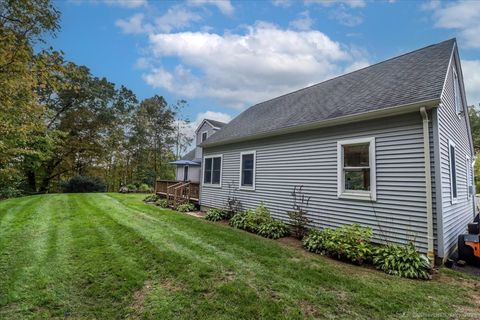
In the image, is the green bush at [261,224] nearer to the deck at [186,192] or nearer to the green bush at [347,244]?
the green bush at [347,244]

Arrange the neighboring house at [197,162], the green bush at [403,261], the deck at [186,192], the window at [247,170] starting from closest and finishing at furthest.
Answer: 1. the green bush at [403,261]
2. the window at [247,170]
3. the deck at [186,192]
4. the neighboring house at [197,162]

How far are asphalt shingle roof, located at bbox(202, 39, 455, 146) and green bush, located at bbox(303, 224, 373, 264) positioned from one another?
8.78 feet

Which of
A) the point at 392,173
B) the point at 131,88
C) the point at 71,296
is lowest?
the point at 71,296

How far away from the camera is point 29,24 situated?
3.46 metres

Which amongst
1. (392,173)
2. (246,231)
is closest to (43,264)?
(246,231)

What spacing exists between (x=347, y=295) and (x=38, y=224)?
825cm

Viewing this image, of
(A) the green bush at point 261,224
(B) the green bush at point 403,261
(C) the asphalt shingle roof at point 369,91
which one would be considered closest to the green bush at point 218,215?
(A) the green bush at point 261,224

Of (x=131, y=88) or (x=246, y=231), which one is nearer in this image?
(x=246, y=231)

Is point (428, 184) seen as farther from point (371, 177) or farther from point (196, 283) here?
point (196, 283)

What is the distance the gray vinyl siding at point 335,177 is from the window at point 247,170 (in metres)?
0.20

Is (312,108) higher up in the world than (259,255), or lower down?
higher up

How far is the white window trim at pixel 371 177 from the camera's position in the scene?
5.23 metres

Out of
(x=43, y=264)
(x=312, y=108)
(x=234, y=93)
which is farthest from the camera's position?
(x=234, y=93)

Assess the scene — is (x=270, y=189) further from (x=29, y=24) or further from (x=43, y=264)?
(x=29, y=24)
